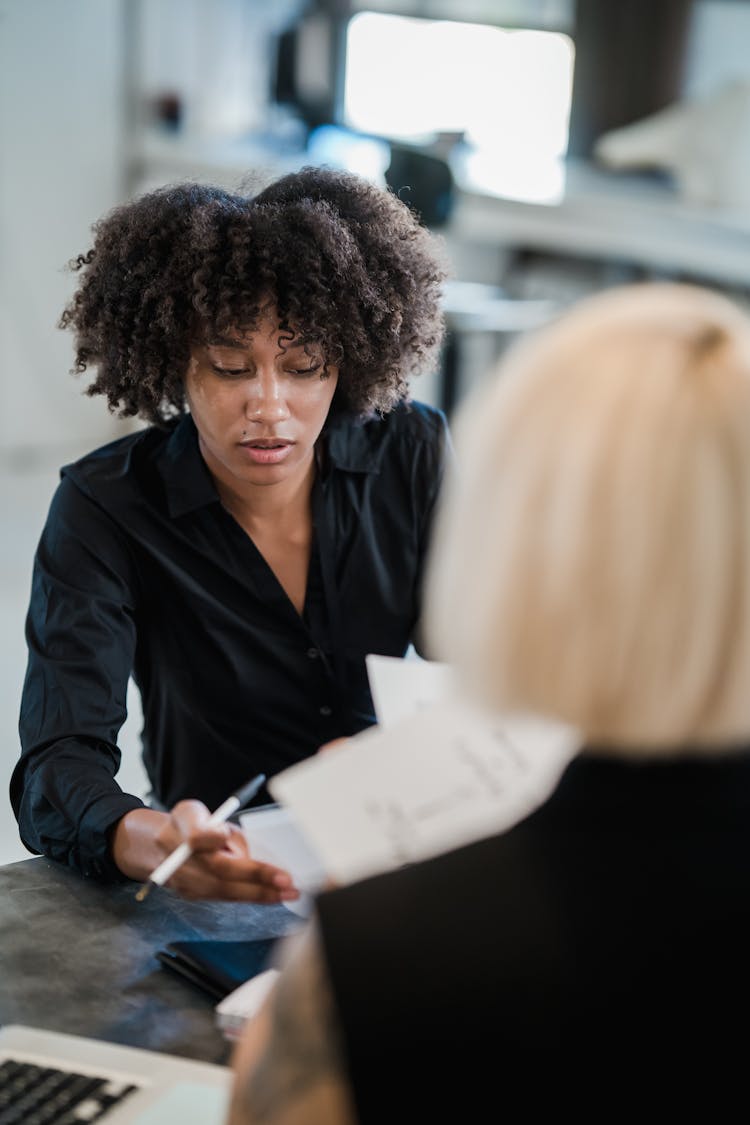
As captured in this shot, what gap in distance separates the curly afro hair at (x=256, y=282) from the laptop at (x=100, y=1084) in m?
0.79

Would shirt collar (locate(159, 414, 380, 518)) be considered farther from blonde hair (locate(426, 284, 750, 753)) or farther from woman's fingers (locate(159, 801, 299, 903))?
blonde hair (locate(426, 284, 750, 753))

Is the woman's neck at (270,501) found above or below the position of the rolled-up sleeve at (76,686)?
above

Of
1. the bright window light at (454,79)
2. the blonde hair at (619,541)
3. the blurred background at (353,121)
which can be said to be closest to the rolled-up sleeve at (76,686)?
the blonde hair at (619,541)

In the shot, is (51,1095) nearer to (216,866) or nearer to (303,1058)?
(216,866)

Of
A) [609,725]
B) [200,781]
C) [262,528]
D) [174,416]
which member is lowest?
[200,781]

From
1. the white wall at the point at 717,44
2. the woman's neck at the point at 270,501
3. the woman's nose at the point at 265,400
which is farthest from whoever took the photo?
the white wall at the point at 717,44

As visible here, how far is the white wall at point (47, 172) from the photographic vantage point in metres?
4.39

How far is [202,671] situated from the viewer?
1.57 m

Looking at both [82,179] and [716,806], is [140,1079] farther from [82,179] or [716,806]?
[82,179]

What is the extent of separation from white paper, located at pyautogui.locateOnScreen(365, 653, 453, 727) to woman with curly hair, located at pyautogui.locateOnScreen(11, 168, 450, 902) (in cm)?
31

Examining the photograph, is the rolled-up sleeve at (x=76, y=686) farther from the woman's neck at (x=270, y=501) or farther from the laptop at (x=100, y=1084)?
the laptop at (x=100, y=1084)

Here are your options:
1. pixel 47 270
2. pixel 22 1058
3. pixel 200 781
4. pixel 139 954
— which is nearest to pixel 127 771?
pixel 200 781

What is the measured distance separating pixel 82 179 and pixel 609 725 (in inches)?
172

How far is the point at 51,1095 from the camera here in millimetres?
904
